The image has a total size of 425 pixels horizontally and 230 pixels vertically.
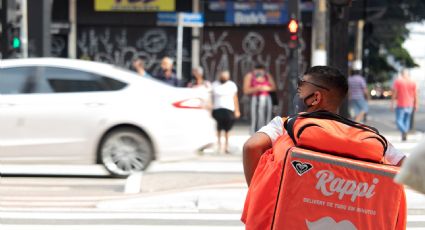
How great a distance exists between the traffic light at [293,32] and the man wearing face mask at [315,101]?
35.0 feet

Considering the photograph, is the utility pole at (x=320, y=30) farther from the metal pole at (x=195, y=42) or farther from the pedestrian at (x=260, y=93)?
the metal pole at (x=195, y=42)

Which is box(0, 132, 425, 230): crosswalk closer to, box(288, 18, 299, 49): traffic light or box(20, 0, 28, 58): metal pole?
box(288, 18, 299, 49): traffic light

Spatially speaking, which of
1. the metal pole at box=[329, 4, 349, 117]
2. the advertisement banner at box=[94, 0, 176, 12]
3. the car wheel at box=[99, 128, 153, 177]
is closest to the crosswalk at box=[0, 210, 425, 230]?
the car wheel at box=[99, 128, 153, 177]

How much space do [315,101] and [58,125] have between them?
7.11 meters

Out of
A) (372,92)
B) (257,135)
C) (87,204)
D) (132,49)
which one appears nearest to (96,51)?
(132,49)

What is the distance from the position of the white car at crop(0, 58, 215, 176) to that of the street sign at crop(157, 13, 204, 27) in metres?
9.44

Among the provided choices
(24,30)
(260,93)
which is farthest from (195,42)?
(260,93)

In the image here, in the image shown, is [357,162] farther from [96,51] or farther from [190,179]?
[96,51]

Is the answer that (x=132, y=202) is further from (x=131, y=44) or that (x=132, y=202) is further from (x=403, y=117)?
(x=131, y=44)

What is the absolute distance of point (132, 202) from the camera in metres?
7.71

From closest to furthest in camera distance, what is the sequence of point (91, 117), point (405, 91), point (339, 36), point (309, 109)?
point (309, 109) → point (91, 117) → point (339, 36) → point (405, 91)

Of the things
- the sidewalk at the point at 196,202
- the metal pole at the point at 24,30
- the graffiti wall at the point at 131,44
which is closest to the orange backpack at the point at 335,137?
the sidewalk at the point at 196,202

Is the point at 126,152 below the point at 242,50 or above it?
below

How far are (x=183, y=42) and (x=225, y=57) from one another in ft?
4.28
